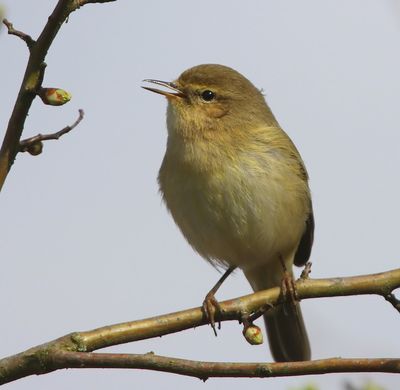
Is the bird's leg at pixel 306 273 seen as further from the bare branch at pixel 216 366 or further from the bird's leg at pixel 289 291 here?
the bare branch at pixel 216 366

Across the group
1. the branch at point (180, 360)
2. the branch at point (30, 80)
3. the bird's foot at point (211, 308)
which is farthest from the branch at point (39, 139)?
the bird's foot at point (211, 308)

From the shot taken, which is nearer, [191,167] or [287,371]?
[287,371]

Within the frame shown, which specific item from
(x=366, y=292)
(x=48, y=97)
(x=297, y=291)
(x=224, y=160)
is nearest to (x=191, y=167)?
(x=224, y=160)

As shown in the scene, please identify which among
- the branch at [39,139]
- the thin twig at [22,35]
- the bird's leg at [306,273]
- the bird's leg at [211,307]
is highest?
the thin twig at [22,35]

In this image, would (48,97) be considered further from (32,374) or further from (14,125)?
(32,374)

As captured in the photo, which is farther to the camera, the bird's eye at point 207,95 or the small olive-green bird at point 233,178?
the bird's eye at point 207,95

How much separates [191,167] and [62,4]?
2.21 meters

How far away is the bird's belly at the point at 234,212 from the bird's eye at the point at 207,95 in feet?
2.21

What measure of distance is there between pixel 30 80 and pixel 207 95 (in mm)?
2739

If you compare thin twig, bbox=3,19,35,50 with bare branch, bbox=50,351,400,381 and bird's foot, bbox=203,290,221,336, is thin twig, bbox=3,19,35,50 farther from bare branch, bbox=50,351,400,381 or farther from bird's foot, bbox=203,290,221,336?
bird's foot, bbox=203,290,221,336

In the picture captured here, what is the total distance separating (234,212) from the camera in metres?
4.36

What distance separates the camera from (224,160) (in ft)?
14.5

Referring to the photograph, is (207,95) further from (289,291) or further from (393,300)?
(393,300)

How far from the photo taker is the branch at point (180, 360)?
2.54 meters
